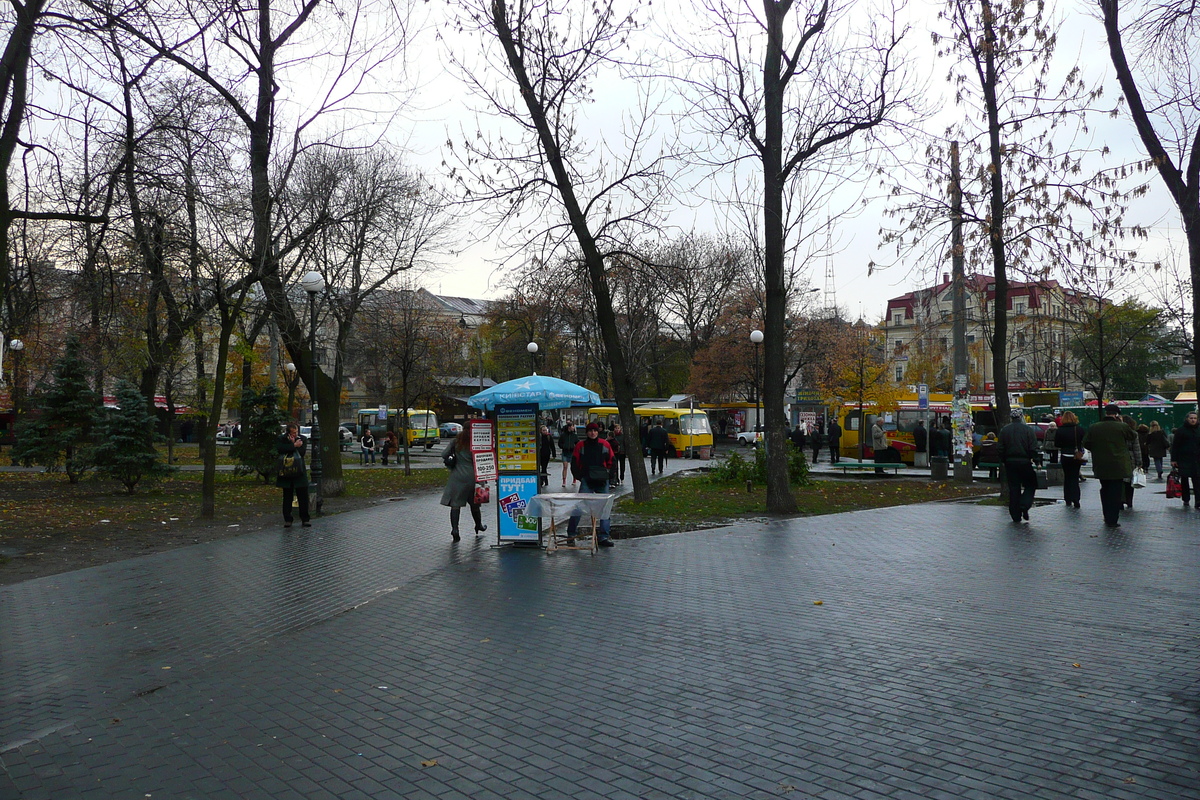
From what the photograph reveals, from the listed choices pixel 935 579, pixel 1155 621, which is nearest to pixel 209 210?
pixel 935 579

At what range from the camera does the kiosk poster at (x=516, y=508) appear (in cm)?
1265

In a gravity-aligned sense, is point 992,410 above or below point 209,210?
below

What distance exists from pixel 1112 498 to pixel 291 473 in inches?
493

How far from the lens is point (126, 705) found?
5492mm

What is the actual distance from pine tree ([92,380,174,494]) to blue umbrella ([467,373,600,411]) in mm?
11585

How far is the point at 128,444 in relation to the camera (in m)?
20.9

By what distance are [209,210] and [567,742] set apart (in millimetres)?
12030

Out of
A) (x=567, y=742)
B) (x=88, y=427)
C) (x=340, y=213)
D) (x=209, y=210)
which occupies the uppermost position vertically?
(x=340, y=213)

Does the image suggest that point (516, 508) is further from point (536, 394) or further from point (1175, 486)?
point (1175, 486)

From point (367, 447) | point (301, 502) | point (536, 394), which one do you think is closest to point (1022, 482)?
point (536, 394)

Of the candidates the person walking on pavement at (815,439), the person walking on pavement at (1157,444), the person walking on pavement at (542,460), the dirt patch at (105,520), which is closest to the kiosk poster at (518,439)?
the person walking on pavement at (542,460)

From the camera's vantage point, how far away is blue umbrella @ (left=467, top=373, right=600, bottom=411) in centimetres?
1275

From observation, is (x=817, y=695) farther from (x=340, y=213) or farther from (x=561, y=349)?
(x=561, y=349)

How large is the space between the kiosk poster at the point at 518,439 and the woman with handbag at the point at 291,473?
13.1ft
